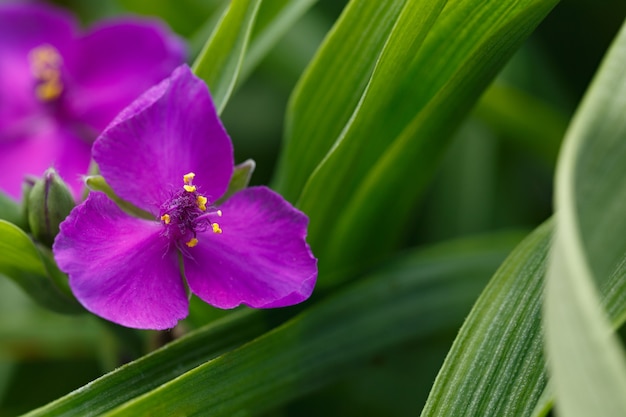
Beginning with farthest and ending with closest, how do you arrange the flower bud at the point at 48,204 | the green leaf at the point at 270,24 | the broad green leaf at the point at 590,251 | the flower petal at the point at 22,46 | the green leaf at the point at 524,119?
1. the flower petal at the point at 22,46
2. the green leaf at the point at 524,119
3. the green leaf at the point at 270,24
4. the flower bud at the point at 48,204
5. the broad green leaf at the point at 590,251

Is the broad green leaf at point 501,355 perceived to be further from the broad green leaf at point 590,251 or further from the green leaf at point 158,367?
the green leaf at point 158,367

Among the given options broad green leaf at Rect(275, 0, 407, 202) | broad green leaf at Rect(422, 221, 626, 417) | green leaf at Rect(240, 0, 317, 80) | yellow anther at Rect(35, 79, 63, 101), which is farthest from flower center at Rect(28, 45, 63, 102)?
broad green leaf at Rect(422, 221, 626, 417)

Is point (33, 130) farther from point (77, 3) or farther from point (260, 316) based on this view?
point (260, 316)

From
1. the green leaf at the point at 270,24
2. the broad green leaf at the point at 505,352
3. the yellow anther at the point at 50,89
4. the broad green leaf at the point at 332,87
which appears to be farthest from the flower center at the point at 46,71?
the broad green leaf at the point at 505,352

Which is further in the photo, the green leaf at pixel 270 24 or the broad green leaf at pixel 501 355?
the green leaf at pixel 270 24

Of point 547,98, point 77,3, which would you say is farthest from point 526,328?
point 77,3
